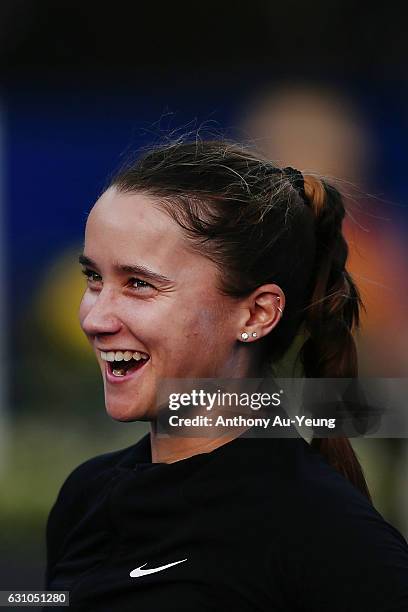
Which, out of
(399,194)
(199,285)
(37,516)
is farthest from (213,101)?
(37,516)

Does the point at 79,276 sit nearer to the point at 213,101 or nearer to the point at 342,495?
the point at 213,101

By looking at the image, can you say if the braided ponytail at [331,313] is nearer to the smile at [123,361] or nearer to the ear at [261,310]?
the ear at [261,310]

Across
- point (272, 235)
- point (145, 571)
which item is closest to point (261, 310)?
point (272, 235)

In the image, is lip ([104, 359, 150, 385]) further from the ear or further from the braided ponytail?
the braided ponytail

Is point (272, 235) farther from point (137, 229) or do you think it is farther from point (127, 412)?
point (127, 412)

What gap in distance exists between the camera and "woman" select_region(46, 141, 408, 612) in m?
0.95

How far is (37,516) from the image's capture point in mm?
1482

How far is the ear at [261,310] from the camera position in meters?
1.07

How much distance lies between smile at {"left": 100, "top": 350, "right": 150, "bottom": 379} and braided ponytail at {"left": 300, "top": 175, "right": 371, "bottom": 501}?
0.26 meters

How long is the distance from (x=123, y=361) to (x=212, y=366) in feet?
0.41

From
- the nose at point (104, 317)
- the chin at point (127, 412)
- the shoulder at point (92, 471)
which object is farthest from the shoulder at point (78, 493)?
the nose at point (104, 317)

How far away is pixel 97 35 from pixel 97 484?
798mm

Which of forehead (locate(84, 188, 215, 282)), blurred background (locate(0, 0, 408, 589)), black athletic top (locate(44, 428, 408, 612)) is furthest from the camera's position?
blurred background (locate(0, 0, 408, 589))

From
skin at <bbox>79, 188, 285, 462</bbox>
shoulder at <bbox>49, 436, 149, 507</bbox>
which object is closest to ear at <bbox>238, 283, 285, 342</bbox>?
skin at <bbox>79, 188, 285, 462</bbox>
